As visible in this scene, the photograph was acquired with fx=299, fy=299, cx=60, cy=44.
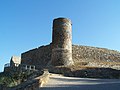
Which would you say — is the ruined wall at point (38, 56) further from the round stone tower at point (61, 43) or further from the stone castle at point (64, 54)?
the round stone tower at point (61, 43)

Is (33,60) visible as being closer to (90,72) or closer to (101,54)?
(101,54)

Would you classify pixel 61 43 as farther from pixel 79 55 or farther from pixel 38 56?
pixel 38 56

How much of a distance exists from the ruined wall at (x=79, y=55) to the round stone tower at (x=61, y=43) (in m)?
6.90

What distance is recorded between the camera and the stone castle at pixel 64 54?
98.0 feet

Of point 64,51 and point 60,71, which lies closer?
point 60,71

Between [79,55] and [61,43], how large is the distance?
28.7ft

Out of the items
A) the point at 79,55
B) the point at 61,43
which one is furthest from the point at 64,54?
the point at 79,55

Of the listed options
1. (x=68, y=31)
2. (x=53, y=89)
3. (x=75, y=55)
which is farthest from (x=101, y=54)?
(x=53, y=89)

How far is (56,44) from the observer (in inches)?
1181

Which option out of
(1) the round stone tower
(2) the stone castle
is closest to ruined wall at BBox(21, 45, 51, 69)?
(2) the stone castle

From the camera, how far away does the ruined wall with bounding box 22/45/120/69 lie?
37.8m

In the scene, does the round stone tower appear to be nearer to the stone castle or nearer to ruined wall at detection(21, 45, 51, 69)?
the stone castle

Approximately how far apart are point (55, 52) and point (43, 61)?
8.37m

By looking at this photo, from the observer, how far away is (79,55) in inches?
1505
